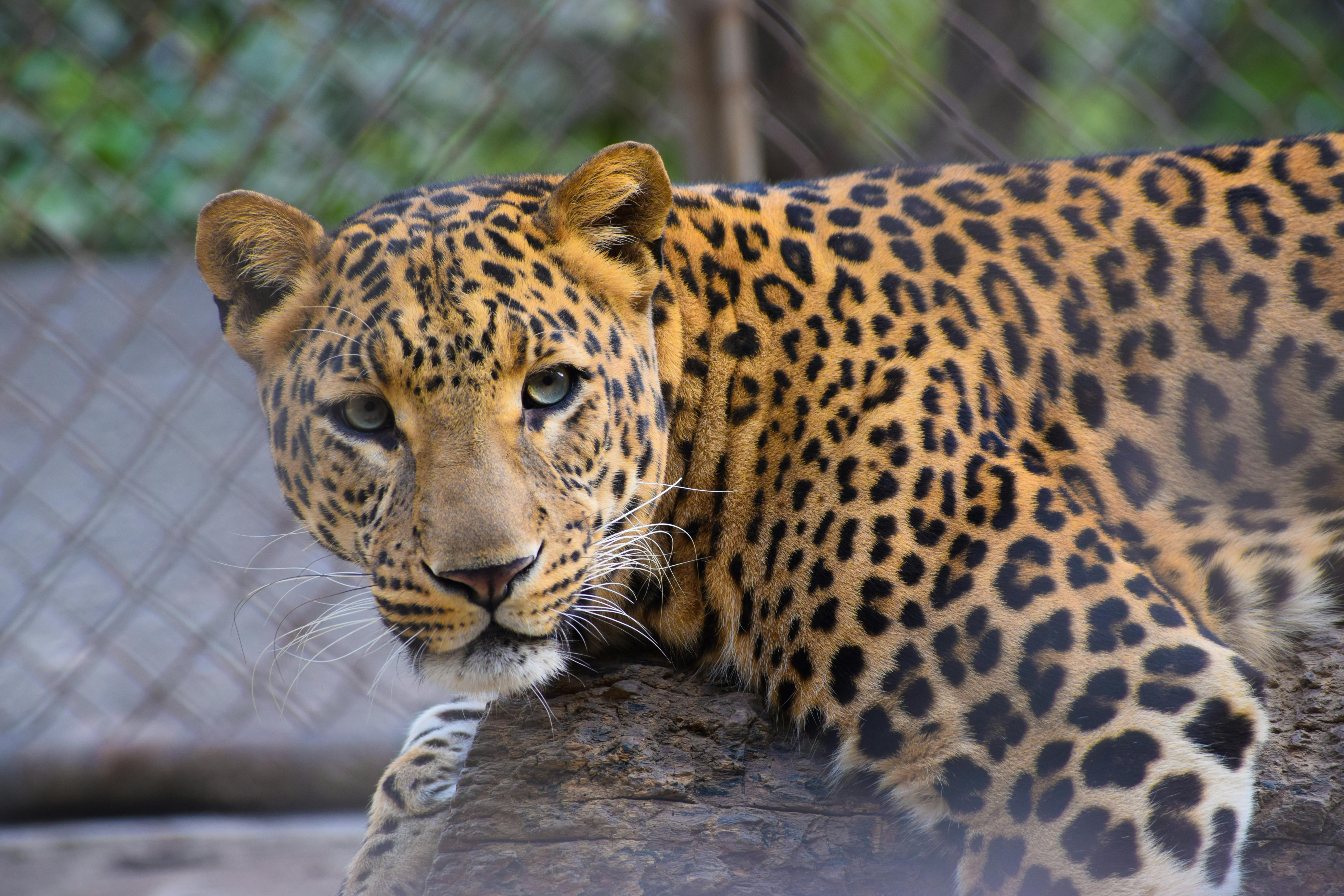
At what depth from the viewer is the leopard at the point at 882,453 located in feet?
9.24

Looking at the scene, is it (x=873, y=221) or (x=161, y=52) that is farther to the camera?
(x=161, y=52)

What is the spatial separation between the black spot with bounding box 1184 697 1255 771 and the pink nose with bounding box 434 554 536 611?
5.29ft

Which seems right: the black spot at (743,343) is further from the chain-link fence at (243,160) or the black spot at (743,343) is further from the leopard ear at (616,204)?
the chain-link fence at (243,160)

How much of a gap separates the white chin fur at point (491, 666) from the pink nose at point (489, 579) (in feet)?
0.44

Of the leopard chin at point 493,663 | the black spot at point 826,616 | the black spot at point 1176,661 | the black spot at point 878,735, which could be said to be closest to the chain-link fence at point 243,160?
the leopard chin at point 493,663

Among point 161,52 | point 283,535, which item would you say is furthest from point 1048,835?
point 161,52

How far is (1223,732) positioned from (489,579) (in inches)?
69.6

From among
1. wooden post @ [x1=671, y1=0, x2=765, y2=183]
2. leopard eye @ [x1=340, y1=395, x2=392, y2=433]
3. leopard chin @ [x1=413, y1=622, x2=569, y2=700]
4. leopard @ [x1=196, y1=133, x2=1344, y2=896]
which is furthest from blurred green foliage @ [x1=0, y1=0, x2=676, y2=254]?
leopard chin @ [x1=413, y1=622, x2=569, y2=700]

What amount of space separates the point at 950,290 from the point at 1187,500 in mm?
885

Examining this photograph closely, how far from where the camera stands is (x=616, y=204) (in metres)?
3.33

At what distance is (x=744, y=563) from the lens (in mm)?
3223

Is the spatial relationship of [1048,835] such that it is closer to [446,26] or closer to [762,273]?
[762,273]

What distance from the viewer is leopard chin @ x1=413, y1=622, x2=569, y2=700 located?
2.90m

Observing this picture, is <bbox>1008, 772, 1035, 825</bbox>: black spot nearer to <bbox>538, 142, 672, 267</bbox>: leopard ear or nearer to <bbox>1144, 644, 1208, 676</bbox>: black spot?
A: <bbox>1144, 644, 1208, 676</bbox>: black spot
